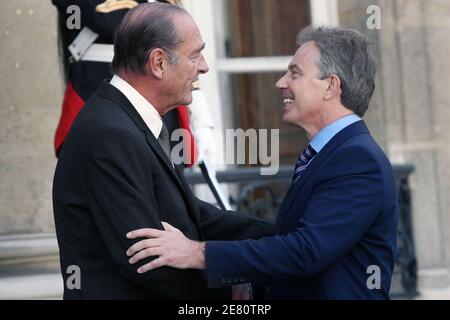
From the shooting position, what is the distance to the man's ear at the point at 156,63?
9.39ft

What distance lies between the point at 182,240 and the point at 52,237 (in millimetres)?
2289

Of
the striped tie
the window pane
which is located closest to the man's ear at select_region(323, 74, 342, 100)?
the striped tie

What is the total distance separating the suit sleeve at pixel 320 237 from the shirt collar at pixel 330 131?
0.43ft

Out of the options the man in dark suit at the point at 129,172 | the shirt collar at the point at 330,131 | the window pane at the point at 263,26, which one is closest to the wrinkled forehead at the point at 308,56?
the shirt collar at the point at 330,131

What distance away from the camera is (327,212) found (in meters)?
2.78

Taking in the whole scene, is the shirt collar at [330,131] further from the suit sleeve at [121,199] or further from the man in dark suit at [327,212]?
the suit sleeve at [121,199]

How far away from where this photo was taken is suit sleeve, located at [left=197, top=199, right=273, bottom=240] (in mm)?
3258

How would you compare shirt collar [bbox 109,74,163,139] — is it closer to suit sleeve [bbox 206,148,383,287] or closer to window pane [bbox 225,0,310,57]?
suit sleeve [bbox 206,148,383,287]

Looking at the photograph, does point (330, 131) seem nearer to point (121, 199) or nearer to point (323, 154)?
point (323, 154)

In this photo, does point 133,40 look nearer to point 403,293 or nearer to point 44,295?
point 44,295

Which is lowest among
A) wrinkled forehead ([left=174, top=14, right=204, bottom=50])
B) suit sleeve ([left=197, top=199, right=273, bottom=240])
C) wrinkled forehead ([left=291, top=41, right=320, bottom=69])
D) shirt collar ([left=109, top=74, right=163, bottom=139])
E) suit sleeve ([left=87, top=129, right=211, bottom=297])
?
suit sleeve ([left=197, top=199, right=273, bottom=240])

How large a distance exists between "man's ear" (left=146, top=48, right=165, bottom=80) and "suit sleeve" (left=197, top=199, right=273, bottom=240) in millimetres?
552

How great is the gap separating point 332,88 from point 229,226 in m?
0.58

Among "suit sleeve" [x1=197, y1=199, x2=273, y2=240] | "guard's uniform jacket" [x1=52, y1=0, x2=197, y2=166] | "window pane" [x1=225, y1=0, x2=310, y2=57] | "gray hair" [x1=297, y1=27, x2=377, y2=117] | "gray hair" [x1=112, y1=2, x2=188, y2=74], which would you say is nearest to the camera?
"gray hair" [x1=112, y1=2, x2=188, y2=74]
